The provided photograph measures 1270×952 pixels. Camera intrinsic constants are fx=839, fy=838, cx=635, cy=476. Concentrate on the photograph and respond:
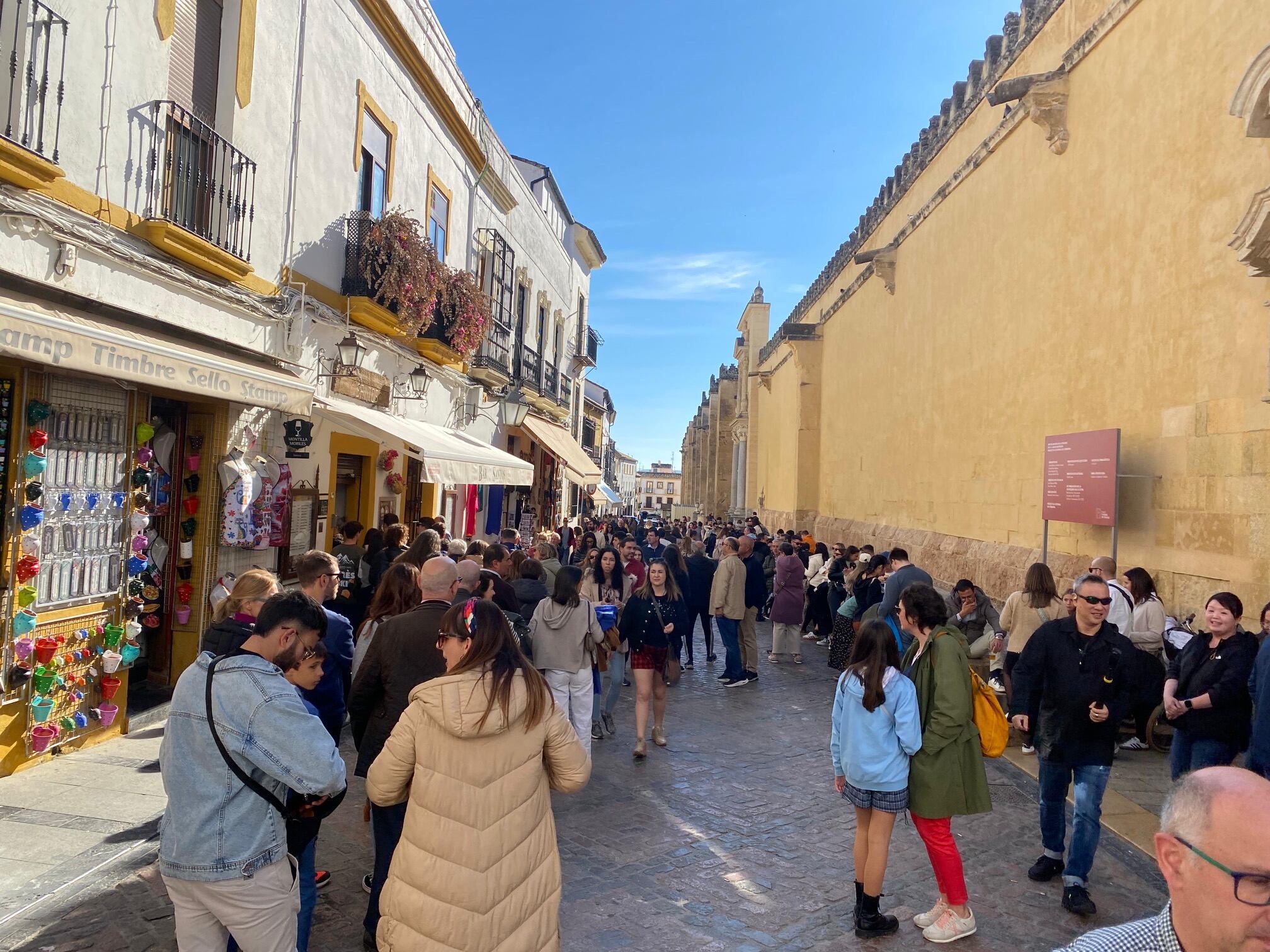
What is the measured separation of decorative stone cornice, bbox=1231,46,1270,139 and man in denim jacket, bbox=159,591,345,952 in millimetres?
Answer: 6917

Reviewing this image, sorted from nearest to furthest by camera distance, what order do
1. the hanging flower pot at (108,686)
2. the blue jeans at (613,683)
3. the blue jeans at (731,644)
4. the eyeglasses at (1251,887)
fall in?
the eyeglasses at (1251,887), the hanging flower pot at (108,686), the blue jeans at (613,683), the blue jeans at (731,644)

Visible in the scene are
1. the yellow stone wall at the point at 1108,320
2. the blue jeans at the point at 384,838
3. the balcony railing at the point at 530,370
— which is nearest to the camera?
the blue jeans at the point at 384,838

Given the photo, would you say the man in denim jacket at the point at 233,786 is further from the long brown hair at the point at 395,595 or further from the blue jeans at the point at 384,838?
the long brown hair at the point at 395,595

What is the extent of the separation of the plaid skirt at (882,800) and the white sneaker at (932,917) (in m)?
0.48

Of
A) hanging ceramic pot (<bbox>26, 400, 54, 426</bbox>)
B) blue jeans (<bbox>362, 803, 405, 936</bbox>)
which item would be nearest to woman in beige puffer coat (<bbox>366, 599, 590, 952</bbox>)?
blue jeans (<bbox>362, 803, 405, 936</bbox>)

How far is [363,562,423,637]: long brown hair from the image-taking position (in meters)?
4.87

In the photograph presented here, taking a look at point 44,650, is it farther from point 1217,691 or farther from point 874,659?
point 1217,691

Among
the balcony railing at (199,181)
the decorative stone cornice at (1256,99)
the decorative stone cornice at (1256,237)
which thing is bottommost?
the decorative stone cornice at (1256,237)

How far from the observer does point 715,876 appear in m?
4.55

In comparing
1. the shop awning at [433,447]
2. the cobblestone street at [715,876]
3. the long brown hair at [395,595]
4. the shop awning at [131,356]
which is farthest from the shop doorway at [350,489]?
the long brown hair at [395,595]

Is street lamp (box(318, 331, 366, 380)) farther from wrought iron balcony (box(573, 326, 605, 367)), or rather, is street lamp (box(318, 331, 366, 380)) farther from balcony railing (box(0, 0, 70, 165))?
wrought iron balcony (box(573, 326, 605, 367))

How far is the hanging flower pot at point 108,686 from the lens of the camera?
19.9ft

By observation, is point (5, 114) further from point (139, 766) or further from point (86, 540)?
point (139, 766)

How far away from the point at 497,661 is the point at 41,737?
4.66 m
